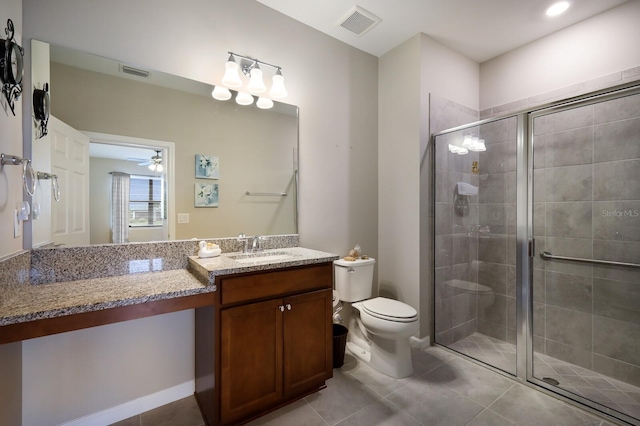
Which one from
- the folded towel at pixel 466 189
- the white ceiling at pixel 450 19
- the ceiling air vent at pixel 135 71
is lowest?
the folded towel at pixel 466 189

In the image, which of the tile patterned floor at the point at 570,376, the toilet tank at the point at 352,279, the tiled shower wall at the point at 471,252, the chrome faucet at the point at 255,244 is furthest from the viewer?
the tiled shower wall at the point at 471,252

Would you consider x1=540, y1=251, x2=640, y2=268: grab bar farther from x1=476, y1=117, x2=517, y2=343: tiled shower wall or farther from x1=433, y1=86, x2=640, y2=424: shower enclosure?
x1=476, y1=117, x2=517, y2=343: tiled shower wall

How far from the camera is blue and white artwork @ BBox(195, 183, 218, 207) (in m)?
1.91

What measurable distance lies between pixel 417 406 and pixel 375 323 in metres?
0.53

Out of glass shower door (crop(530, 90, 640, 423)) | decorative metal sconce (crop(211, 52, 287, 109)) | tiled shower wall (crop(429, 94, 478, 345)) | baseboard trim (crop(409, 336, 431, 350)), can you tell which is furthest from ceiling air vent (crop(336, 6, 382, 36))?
baseboard trim (crop(409, 336, 431, 350))

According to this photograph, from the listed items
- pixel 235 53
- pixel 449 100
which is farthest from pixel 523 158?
pixel 235 53

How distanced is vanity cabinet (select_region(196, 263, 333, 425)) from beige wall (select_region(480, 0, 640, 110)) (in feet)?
8.41

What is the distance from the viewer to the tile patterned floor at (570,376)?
177 centimetres

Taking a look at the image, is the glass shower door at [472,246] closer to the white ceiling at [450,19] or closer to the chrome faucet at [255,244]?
the white ceiling at [450,19]

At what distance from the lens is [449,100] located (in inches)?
108

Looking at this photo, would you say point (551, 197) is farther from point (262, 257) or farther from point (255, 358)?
point (255, 358)

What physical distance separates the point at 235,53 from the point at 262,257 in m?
1.47

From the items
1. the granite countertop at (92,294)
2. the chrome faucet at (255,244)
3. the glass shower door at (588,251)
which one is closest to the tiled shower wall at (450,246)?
the glass shower door at (588,251)

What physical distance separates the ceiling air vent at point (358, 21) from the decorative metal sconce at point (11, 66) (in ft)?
6.58
